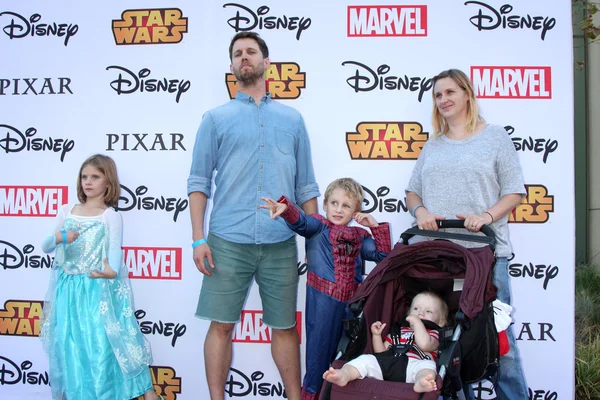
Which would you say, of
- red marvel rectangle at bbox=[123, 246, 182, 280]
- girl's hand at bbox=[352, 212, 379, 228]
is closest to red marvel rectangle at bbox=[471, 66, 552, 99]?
girl's hand at bbox=[352, 212, 379, 228]

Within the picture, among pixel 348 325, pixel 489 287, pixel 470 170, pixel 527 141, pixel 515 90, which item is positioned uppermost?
pixel 515 90

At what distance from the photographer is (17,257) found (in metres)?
3.77

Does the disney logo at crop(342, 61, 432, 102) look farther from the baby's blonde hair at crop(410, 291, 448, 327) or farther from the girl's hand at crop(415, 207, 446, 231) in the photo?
the baby's blonde hair at crop(410, 291, 448, 327)

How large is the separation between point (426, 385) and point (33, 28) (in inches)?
147

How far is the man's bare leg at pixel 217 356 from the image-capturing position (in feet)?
9.85

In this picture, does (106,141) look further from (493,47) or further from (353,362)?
(493,47)

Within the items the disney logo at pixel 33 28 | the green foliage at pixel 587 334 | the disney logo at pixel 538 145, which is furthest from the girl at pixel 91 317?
the green foliage at pixel 587 334

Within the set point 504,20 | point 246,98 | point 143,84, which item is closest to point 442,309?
point 246,98

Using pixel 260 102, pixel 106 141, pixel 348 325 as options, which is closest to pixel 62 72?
pixel 106 141

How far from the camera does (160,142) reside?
3.66m

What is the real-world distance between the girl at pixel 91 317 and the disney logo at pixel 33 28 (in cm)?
141

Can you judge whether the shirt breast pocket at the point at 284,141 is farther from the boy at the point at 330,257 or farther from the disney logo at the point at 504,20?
the disney logo at the point at 504,20

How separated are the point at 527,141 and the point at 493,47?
2.27ft

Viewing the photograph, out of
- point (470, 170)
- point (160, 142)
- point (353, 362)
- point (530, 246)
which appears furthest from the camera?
point (160, 142)
